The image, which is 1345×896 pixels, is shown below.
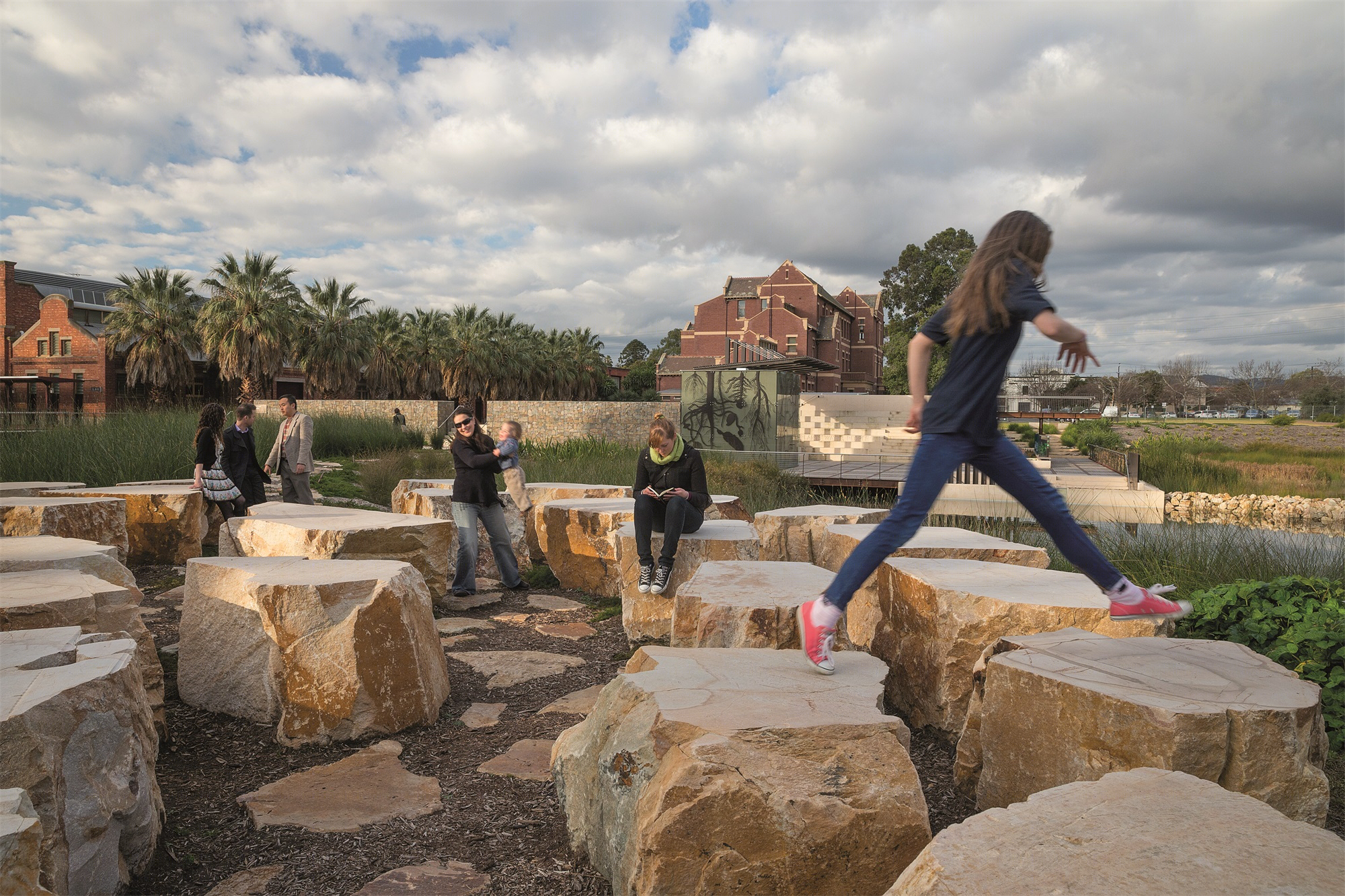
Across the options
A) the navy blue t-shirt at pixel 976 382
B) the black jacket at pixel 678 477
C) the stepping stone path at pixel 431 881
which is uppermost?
the navy blue t-shirt at pixel 976 382

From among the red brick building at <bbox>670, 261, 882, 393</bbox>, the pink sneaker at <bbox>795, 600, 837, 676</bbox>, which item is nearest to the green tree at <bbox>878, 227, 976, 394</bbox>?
the red brick building at <bbox>670, 261, 882, 393</bbox>

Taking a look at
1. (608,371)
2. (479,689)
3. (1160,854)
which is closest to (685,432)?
(479,689)

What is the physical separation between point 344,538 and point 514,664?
4.72 ft

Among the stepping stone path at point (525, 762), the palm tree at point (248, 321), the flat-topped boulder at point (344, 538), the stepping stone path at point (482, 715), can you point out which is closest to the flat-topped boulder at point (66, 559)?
the flat-topped boulder at point (344, 538)

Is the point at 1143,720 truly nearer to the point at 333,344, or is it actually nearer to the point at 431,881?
the point at 431,881

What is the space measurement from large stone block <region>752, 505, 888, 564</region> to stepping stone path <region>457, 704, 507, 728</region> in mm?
2680

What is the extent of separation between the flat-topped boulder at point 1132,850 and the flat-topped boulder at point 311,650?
251 cm

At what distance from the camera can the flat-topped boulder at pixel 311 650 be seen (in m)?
3.29

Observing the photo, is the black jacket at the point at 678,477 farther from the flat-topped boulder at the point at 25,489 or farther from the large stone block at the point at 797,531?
the flat-topped boulder at the point at 25,489

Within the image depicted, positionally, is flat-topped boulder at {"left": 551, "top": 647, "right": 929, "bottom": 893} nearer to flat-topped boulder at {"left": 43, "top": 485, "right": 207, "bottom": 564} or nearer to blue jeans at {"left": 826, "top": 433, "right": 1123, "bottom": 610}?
blue jeans at {"left": 826, "top": 433, "right": 1123, "bottom": 610}

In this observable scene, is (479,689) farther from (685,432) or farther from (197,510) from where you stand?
(685,432)

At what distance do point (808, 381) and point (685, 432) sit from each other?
24.7 metres

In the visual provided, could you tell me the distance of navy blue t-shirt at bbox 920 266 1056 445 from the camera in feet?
8.86

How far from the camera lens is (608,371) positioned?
251 feet
